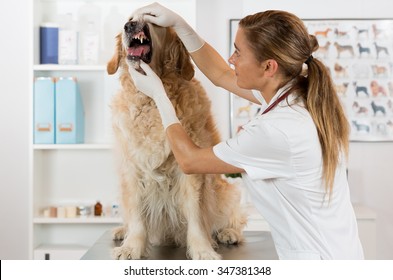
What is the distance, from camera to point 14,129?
9.16 ft

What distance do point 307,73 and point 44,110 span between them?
1.56 meters

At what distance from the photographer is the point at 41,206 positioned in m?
2.77

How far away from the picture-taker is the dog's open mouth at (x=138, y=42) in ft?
4.73

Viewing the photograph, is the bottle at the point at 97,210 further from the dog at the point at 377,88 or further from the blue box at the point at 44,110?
the dog at the point at 377,88

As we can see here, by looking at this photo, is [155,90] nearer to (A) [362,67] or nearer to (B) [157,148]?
(B) [157,148]

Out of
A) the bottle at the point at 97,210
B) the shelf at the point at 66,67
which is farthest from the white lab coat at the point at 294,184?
the bottle at the point at 97,210

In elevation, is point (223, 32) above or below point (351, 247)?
above

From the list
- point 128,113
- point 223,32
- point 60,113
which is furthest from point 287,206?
point 223,32

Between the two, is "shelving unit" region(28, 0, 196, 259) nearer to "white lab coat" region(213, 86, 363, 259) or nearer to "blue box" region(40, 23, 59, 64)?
"blue box" region(40, 23, 59, 64)

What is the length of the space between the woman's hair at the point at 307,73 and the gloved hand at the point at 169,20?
231mm

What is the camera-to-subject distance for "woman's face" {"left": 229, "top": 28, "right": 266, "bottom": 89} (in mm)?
1336

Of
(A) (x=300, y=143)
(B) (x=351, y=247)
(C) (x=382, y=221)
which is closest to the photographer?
(A) (x=300, y=143)

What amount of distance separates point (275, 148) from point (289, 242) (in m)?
0.23

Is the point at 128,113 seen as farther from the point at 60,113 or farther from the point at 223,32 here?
the point at 223,32
